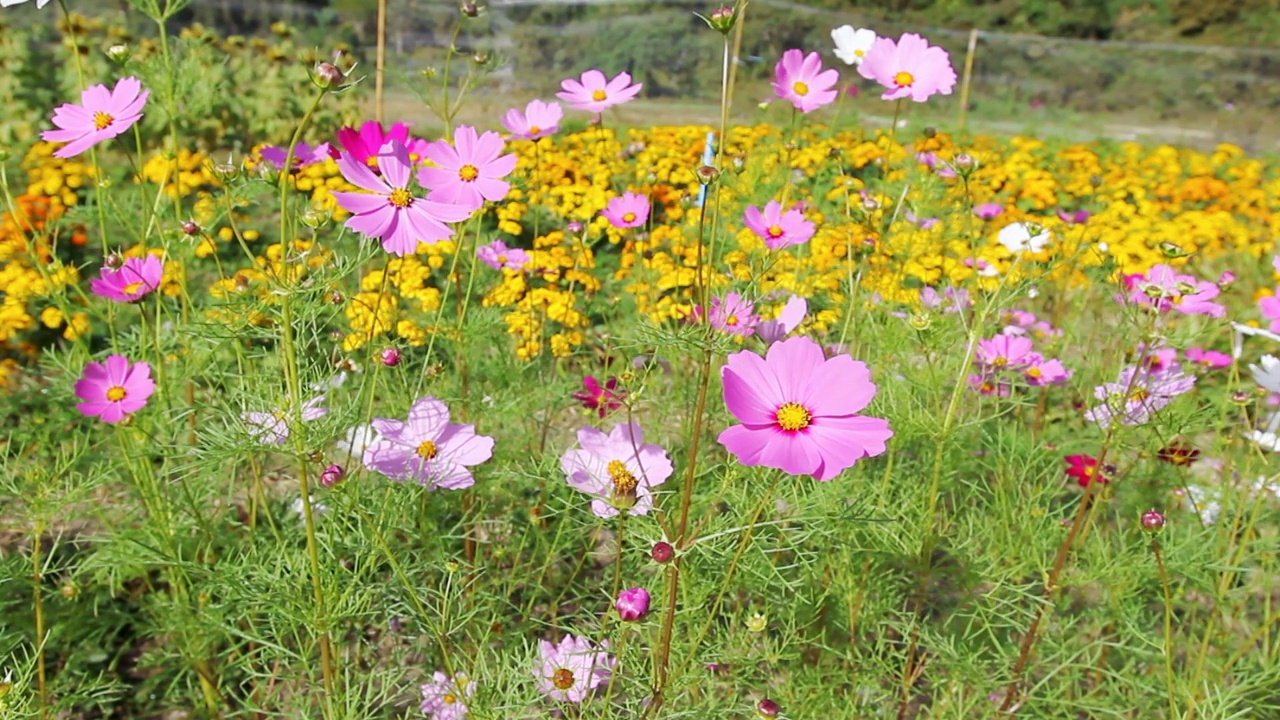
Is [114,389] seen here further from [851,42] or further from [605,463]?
[851,42]

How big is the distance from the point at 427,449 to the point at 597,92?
2.25 feet

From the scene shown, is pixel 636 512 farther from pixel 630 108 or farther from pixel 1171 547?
pixel 630 108

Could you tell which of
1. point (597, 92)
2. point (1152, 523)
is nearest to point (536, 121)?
point (597, 92)

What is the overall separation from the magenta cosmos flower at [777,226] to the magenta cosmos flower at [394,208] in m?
0.54

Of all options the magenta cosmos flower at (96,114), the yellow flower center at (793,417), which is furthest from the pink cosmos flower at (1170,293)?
the magenta cosmos flower at (96,114)

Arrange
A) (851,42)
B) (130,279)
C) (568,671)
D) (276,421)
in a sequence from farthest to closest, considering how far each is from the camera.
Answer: (851,42)
(130,279)
(568,671)
(276,421)

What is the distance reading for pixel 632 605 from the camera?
751 mm

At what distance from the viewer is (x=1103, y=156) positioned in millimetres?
5012

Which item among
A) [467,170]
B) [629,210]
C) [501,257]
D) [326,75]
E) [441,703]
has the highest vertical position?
[326,75]

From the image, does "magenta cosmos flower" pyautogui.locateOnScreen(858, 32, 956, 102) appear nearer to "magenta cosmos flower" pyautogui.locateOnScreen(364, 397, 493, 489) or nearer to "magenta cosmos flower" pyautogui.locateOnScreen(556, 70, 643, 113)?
"magenta cosmos flower" pyautogui.locateOnScreen(556, 70, 643, 113)

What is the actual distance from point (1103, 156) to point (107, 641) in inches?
205

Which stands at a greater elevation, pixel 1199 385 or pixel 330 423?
pixel 330 423

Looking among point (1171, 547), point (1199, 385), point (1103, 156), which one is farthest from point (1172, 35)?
point (1171, 547)

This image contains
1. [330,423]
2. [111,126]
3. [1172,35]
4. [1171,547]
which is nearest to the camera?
[330,423]
